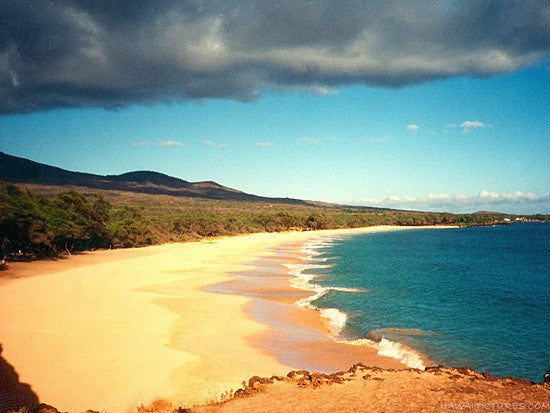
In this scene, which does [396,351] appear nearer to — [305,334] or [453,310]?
[305,334]

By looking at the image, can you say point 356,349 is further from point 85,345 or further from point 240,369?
point 85,345

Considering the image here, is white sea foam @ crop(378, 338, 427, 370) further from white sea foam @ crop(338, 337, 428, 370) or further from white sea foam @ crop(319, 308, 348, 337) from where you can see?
white sea foam @ crop(319, 308, 348, 337)

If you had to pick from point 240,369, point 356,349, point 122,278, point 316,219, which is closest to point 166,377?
point 240,369

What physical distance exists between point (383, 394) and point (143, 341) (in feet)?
35.0

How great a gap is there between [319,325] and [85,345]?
11697 mm

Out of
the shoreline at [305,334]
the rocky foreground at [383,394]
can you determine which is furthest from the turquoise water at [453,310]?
the rocky foreground at [383,394]

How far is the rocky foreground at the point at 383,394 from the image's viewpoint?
9.62 metres

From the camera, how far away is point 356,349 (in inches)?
653

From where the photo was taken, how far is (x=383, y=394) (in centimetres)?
1048

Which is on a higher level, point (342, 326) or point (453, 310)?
point (453, 310)

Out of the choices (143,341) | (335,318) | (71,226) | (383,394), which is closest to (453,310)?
(335,318)

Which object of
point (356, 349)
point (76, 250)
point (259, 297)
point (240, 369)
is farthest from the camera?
point (76, 250)

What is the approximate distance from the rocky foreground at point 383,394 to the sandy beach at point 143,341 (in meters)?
1.49

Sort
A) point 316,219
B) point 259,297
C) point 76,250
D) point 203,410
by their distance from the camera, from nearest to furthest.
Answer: point 203,410 → point 259,297 → point 76,250 → point 316,219
